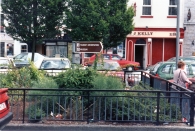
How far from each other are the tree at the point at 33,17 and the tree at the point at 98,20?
74.8 inches

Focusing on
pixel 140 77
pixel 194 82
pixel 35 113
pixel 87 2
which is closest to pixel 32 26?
pixel 87 2

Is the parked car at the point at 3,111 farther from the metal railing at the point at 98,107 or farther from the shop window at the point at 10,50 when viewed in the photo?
the shop window at the point at 10,50

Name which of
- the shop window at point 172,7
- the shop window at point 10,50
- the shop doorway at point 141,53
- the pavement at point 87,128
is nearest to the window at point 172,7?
the shop window at point 172,7

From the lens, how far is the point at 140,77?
1409 cm

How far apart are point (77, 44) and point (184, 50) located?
2364 cm

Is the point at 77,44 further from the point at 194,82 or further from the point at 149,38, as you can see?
the point at 149,38

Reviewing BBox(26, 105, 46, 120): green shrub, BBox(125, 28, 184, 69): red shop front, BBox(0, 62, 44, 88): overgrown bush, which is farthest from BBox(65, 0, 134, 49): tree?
BBox(26, 105, 46, 120): green shrub

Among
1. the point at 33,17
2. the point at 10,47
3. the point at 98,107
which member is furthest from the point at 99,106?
the point at 10,47

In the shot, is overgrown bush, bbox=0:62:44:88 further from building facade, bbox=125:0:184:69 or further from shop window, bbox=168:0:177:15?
shop window, bbox=168:0:177:15

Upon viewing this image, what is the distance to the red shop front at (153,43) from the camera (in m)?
32.3

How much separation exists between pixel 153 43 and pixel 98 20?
8.85 m

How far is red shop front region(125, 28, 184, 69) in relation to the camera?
106ft

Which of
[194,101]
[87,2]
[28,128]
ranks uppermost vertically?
[87,2]

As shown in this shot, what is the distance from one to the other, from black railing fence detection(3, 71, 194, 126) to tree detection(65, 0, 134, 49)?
17.2 meters
